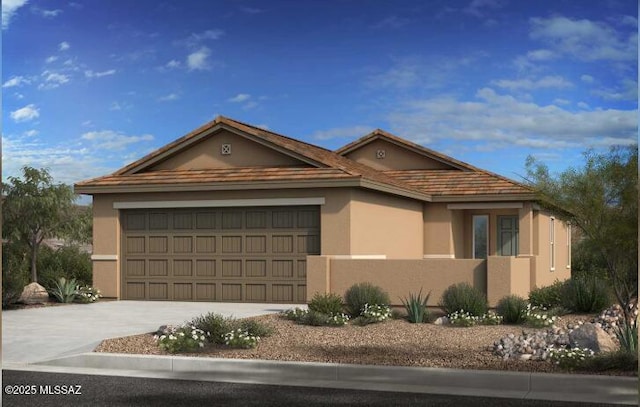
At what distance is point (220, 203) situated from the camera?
74.4 feet

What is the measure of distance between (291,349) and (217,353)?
122 cm

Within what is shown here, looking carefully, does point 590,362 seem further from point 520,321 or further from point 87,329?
point 87,329

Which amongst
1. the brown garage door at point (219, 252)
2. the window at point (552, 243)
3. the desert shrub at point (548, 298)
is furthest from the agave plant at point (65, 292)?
the window at point (552, 243)

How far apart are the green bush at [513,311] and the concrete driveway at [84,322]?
5.31 meters

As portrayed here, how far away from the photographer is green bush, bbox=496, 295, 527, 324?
55.5ft

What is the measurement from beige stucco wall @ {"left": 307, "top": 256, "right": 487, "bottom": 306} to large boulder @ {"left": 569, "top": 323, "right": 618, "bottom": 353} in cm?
623

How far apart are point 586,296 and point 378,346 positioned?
6.56m

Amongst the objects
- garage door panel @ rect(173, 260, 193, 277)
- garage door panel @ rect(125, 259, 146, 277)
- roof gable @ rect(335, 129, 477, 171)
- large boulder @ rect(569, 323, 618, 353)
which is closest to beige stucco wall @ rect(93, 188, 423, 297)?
garage door panel @ rect(125, 259, 146, 277)

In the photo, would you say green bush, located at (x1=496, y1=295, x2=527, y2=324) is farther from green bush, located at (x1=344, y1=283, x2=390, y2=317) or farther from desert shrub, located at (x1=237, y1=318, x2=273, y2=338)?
desert shrub, located at (x1=237, y1=318, x2=273, y2=338)

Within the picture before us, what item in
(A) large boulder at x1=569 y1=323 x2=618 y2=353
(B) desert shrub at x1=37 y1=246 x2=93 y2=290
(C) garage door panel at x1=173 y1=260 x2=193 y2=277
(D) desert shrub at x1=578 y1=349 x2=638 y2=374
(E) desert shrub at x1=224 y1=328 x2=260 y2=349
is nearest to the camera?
(D) desert shrub at x1=578 y1=349 x2=638 y2=374

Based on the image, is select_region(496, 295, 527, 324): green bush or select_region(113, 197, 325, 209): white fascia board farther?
select_region(113, 197, 325, 209): white fascia board

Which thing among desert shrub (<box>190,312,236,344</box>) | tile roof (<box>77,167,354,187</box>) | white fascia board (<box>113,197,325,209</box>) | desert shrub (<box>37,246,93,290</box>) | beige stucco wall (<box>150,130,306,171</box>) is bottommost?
desert shrub (<box>190,312,236,344</box>)

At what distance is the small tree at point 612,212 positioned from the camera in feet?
54.5

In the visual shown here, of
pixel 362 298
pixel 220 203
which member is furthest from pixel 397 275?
pixel 220 203
